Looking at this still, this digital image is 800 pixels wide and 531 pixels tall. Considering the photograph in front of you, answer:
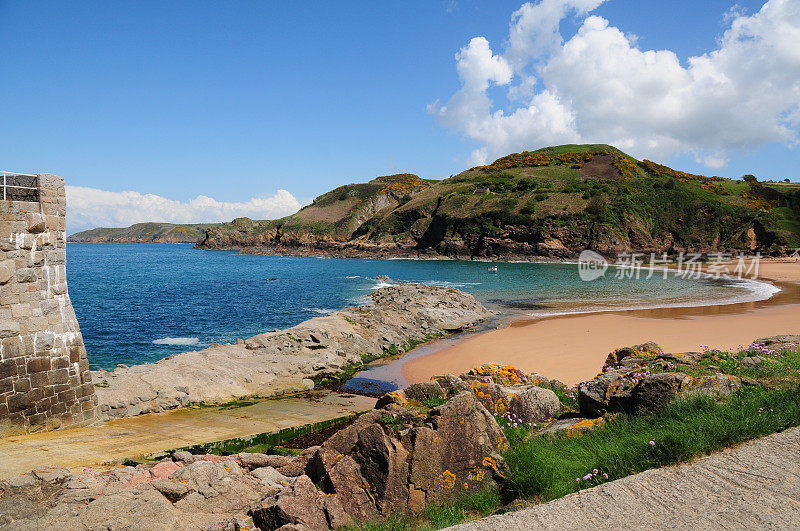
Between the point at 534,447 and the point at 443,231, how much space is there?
351 ft

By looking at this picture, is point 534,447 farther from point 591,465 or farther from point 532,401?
point 532,401

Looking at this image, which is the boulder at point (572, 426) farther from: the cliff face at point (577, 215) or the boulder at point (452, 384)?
the cliff face at point (577, 215)

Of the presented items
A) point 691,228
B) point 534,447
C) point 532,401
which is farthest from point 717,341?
point 691,228

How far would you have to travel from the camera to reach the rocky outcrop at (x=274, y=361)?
46.5 feet

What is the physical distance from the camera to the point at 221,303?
4034 centimetres

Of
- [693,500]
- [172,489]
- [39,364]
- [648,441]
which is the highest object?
[648,441]

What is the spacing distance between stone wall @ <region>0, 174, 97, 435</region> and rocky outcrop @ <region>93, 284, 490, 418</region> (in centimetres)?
178

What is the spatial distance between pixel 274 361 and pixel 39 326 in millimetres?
8893

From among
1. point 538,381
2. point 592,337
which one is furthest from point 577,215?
point 538,381

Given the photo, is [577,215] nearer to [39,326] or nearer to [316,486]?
[39,326]

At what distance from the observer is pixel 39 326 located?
1067cm

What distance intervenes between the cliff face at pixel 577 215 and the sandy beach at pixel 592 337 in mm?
65554

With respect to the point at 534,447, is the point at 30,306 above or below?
above

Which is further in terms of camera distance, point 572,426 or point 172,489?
point 572,426
